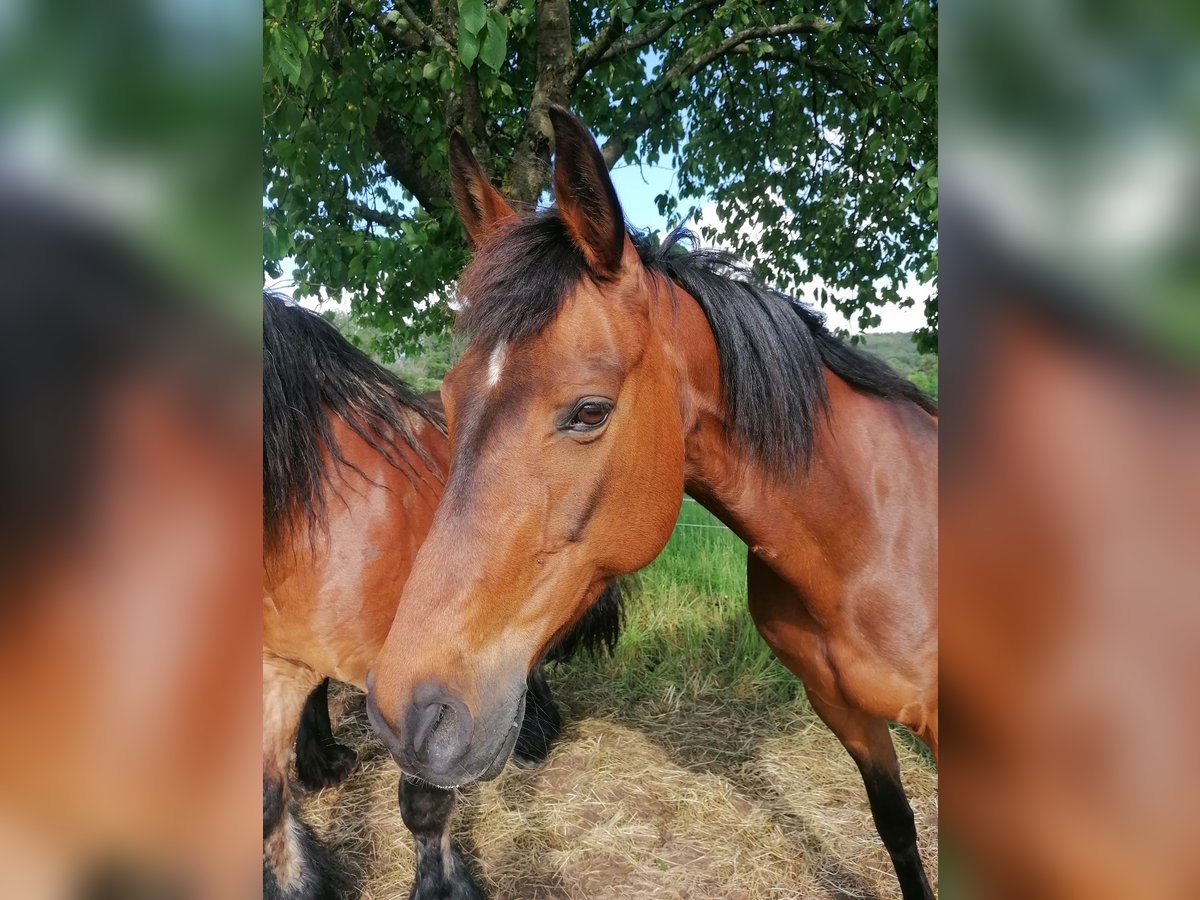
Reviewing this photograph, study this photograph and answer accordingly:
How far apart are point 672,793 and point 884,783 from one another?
4.54ft

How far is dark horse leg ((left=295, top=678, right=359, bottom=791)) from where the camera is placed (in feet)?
10.7

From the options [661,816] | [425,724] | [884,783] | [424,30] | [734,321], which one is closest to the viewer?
[425,724]

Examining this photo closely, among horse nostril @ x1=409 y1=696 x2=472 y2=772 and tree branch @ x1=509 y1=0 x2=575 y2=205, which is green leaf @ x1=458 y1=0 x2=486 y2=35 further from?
horse nostril @ x1=409 y1=696 x2=472 y2=772

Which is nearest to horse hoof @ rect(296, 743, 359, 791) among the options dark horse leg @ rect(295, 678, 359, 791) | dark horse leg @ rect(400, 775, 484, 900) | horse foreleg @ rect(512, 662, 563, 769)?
dark horse leg @ rect(295, 678, 359, 791)

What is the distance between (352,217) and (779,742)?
341cm

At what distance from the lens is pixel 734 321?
154 cm

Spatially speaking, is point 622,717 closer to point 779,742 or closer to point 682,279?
point 779,742

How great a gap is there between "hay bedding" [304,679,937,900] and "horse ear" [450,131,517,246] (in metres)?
2.38

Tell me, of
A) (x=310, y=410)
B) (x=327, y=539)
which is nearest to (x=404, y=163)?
(x=310, y=410)

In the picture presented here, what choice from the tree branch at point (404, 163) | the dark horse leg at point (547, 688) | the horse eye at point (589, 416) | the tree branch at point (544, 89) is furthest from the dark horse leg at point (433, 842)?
the tree branch at point (404, 163)

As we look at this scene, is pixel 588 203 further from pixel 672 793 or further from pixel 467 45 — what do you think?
pixel 672 793
